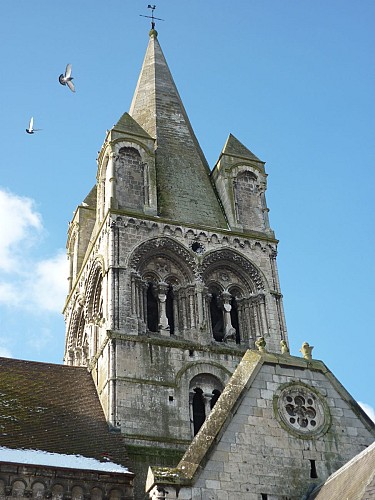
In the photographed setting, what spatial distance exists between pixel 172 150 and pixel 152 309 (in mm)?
7095

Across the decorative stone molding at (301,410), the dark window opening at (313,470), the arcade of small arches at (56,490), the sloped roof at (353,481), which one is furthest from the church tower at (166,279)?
the sloped roof at (353,481)

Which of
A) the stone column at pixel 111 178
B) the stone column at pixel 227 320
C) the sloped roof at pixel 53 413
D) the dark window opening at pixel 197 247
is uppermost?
the stone column at pixel 111 178

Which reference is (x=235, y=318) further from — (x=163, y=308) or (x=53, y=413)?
(x=53, y=413)

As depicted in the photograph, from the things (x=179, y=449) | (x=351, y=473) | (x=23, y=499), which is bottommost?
(x=351, y=473)

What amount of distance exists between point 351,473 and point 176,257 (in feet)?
42.6

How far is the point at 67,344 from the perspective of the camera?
28.6 metres

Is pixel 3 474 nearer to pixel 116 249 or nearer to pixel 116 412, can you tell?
pixel 116 412

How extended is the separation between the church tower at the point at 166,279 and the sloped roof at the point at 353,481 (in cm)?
753

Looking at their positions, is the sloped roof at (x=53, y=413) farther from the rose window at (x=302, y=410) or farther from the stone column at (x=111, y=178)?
the rose window at (x=302, y=410)

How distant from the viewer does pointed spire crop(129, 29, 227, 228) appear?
27.5 metres

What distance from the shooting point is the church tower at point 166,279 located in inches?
883

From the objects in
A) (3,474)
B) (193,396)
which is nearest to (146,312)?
(193,396)

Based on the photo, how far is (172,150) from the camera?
29.8 meters

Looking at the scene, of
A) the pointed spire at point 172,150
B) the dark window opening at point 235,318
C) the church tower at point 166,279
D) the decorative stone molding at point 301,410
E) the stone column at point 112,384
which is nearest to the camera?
the decorative stone molding at point 301,410
